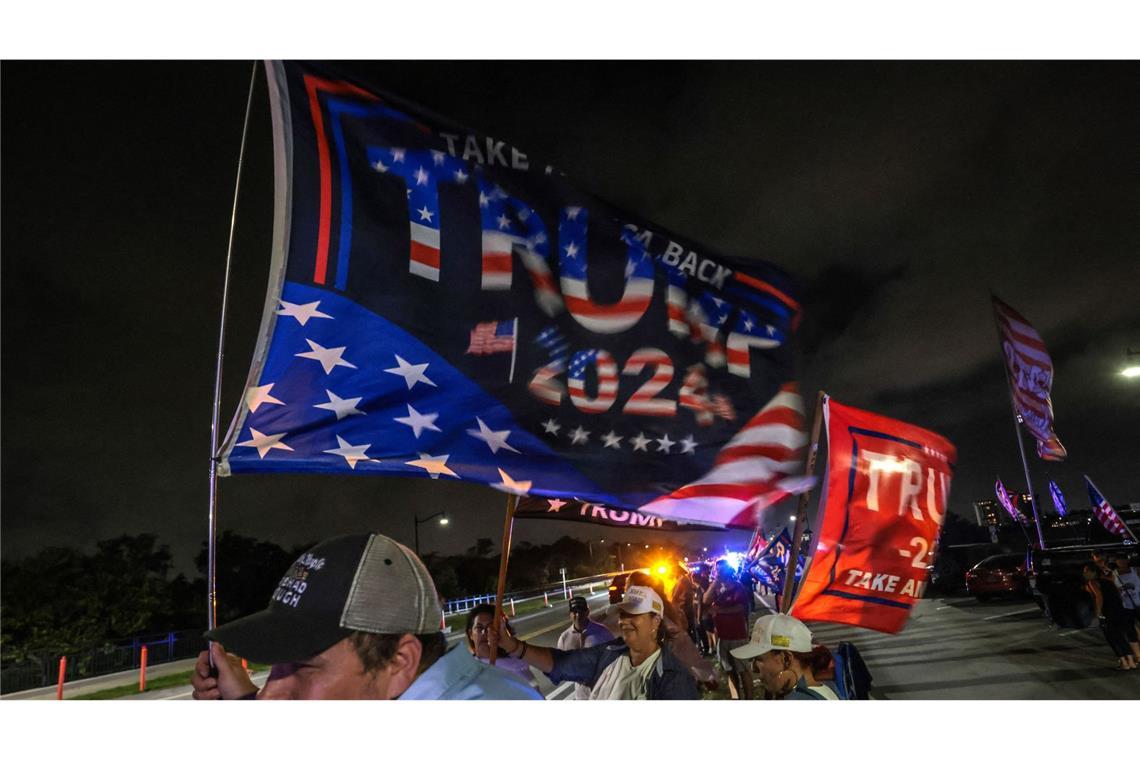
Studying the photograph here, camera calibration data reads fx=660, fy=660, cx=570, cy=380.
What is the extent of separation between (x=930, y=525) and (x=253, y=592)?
1836 inches

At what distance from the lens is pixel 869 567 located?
4.07 metres

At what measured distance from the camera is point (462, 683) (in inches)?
73.4

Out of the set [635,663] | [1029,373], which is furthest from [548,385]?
[1029,373]

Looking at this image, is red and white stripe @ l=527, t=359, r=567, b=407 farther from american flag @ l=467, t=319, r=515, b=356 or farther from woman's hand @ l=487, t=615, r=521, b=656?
woman's hand @ l=487, t=615, r=521, b=656

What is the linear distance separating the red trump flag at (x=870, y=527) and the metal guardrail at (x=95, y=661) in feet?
58.3

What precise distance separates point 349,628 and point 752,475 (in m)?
2.99

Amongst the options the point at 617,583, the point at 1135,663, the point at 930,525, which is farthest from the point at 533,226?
the point at 617,583

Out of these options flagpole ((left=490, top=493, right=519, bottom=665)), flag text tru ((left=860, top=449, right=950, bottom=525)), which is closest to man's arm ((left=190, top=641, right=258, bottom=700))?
flagpole ((left=490, top=493, right=519, bottom=665))

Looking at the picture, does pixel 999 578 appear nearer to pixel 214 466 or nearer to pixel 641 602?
pixel 641 602

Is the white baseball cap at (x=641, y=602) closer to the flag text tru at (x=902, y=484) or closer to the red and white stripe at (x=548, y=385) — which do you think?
the red and white stripe at (x=548, y=385)

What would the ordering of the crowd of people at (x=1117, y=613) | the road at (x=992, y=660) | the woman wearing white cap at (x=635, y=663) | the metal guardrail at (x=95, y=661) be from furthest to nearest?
the metal guardrail at (x=95, y=661), the crowd of people at (x=1117, y=613), the road at (x=992, y=660), the woman wearing white cap at (x=635, y=663)

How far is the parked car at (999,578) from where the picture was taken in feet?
56.6

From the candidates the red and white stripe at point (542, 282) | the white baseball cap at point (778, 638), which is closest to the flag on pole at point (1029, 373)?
the white baseball cap at point (778, 638)
